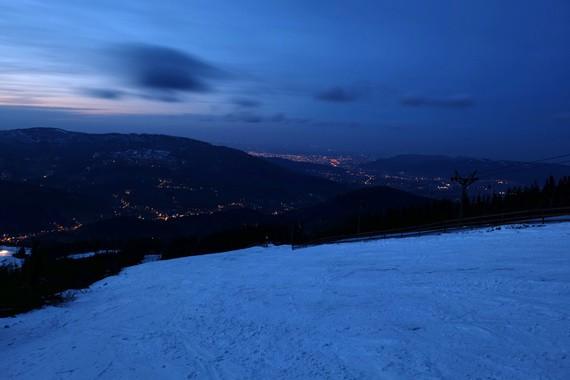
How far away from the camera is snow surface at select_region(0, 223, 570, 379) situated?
7984 mm

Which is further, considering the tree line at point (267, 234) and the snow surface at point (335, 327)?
the tree line at point (267, 234)

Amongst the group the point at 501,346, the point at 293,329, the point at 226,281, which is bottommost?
the point at 226,281

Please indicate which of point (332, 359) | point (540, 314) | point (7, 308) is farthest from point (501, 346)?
point (7, 308)

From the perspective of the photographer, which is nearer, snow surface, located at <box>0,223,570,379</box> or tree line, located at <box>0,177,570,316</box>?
snow surface, located at <box>0,223,570,379</box>

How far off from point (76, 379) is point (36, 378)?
44.3 inches

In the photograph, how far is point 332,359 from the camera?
8453mm

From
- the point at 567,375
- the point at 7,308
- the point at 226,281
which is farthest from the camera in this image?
the point at 226,281

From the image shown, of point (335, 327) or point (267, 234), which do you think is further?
point (267, 234)

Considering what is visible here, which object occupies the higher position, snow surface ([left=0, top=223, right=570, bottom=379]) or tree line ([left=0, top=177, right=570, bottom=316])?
snow surface ([left=0, top=223, right=570, bottom=379])

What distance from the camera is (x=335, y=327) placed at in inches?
411

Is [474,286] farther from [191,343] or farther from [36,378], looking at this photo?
[36,378]

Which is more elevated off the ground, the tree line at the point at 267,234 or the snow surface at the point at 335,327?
the snow surface at the point at 335,327

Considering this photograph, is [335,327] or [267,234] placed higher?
[335,327]

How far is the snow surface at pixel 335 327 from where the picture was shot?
26.2 feet
